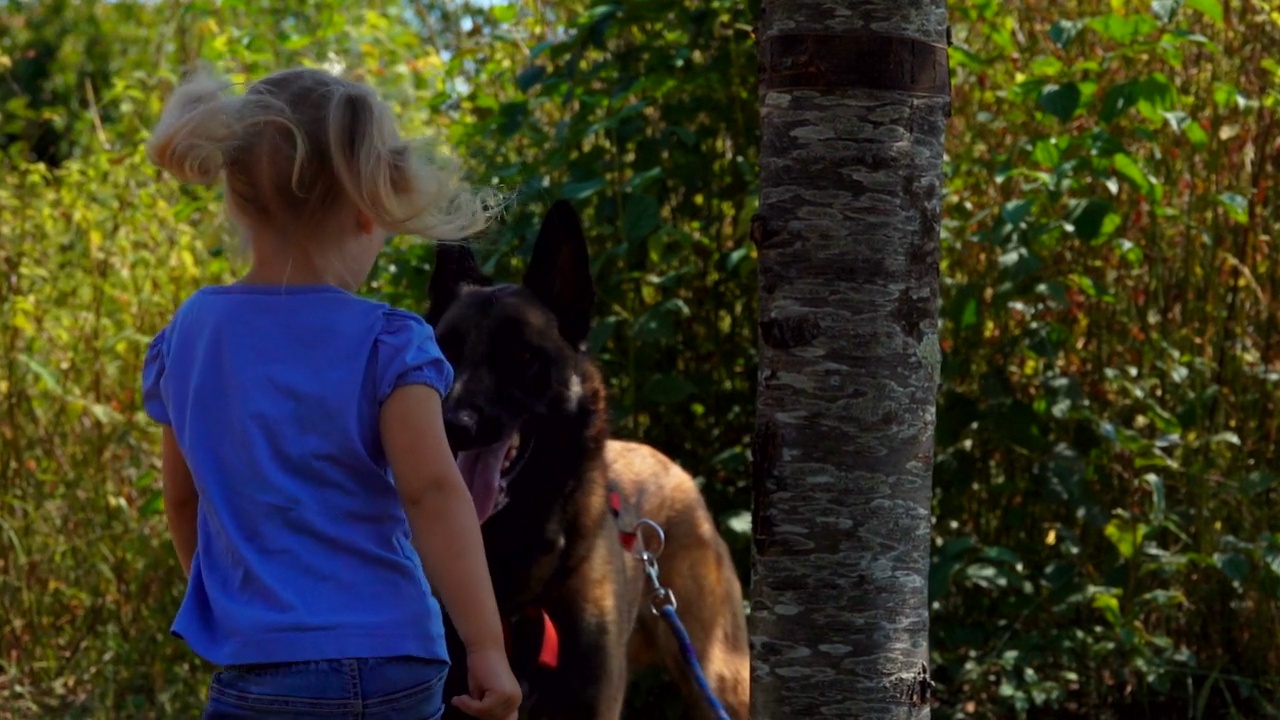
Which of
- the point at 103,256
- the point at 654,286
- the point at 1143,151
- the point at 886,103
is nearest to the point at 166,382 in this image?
the point at 886,103

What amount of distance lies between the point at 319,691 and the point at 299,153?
2.41 ft

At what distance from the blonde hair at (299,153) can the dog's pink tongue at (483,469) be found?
4.83 ft

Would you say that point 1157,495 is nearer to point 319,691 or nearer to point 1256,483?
point 1256,483

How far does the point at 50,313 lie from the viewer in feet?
19.5

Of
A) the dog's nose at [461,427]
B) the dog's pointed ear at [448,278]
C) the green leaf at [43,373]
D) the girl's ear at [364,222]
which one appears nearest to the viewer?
the girl's ear at [364,222]

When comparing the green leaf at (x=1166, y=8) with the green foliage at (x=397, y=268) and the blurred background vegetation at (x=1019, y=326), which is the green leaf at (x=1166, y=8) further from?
the green foliage at (x=397, y=268)

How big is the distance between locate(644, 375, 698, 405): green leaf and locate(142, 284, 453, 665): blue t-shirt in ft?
8.57

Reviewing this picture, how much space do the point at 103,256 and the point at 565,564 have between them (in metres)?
3.02

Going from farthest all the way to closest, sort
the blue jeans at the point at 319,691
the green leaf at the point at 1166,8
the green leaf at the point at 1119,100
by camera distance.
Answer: the green leaf at the point at 1119,100, the green leaf at the point at 1166,8, the blue jeans at the point at 319,691

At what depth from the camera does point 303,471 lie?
211 centimetres

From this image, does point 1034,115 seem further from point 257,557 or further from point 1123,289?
point 257,557

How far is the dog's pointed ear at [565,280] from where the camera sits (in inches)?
153

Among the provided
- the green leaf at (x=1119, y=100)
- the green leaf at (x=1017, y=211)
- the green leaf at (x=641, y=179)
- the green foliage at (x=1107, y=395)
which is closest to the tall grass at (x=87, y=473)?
the green leaf at (x=641, y=179)

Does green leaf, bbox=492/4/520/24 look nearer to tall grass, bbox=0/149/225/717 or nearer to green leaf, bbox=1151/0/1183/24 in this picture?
tall grass, bbox=0/149/225/717
